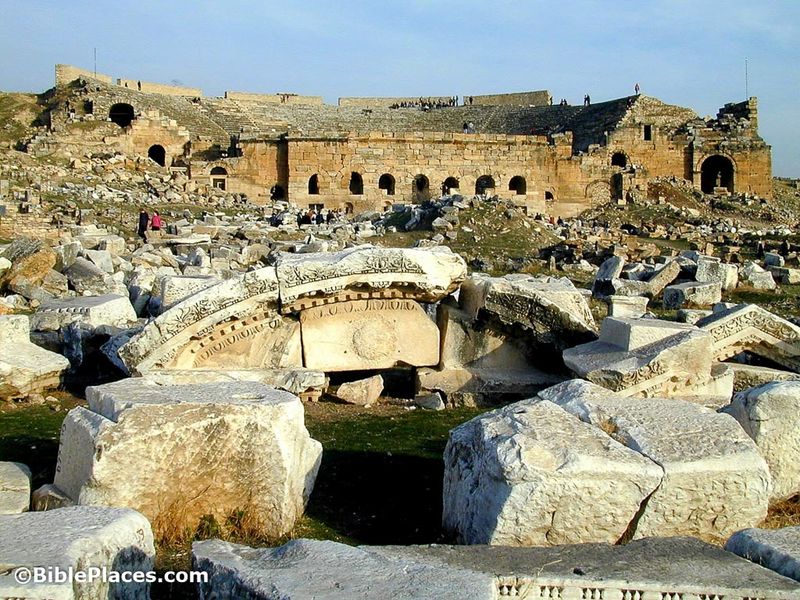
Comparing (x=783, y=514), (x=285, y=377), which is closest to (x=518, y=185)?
(x=285, y=377)

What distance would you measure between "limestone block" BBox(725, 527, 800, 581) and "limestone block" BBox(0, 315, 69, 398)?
16.0 feet

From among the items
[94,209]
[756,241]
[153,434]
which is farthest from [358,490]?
[756,241]

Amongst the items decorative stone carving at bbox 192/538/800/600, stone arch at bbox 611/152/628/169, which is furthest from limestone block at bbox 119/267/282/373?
stone arch at bbox 611/152/628/169

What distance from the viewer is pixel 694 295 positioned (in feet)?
40.4

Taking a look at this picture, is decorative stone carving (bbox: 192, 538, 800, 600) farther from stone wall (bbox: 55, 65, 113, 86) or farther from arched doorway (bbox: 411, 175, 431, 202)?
stone wall (bbox: 55, 65, 113, 86)

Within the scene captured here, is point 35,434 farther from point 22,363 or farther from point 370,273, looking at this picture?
point 370,273

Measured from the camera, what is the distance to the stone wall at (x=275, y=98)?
42.1 m

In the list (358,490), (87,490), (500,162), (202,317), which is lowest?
(358,490)

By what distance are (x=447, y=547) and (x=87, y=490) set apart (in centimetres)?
151

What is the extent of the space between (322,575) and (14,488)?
182 centimetres

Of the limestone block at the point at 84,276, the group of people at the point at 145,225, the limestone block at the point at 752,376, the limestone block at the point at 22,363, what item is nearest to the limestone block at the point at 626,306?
the limestone block at the point at 752,376

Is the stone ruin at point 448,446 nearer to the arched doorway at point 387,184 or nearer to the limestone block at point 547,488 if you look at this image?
the limestone block at point 547,488

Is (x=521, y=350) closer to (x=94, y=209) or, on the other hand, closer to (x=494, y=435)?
(x=494, y=435)

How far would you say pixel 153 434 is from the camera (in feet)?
12.0
